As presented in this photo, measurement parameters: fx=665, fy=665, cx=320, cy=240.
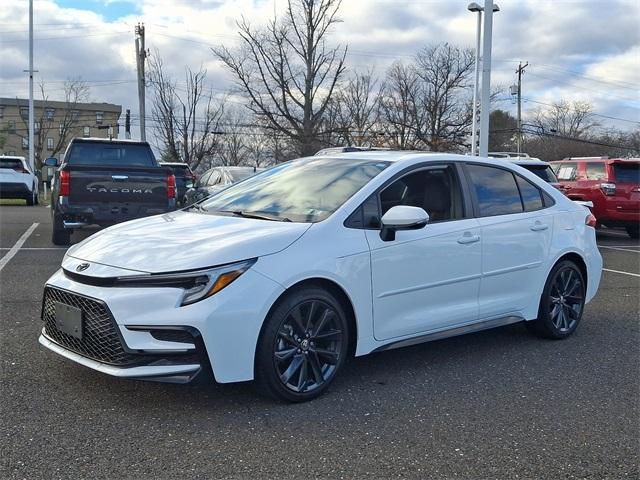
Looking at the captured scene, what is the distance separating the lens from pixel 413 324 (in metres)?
4.54

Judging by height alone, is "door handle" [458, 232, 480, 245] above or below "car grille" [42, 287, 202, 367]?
above

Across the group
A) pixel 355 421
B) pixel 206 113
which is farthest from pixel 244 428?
pixel 206 113

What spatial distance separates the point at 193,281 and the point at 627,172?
41.3ft

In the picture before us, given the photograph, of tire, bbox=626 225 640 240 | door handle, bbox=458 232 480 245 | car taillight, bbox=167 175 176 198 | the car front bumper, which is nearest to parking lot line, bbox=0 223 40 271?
car taillight, bbox=167 175 176 198

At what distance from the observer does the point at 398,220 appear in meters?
4.26

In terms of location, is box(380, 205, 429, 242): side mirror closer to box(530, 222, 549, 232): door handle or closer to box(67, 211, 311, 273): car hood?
box(67, 211, 311, 273): car hood

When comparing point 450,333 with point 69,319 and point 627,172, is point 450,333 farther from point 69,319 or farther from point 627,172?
point 627,172

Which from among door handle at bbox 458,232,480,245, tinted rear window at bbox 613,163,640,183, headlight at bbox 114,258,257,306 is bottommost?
headlight at bbox 114,258,257,306

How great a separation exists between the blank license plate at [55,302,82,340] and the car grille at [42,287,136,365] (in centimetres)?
2

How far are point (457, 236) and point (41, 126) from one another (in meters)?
67.1

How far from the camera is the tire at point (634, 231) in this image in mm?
14039

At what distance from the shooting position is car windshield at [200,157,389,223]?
4469 millimetres

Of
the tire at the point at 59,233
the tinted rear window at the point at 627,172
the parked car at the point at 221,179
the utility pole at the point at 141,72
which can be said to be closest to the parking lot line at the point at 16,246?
the tire at the point at 59,233

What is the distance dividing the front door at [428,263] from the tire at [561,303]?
3.06 feet
